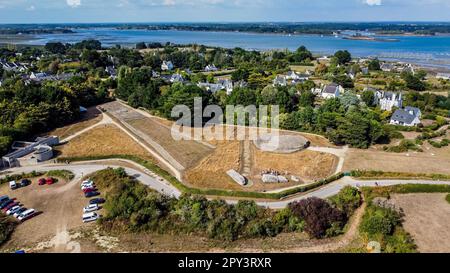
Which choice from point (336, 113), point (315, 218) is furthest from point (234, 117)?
point (315, 218)

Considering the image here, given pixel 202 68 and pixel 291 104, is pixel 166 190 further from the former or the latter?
pixel 202 68

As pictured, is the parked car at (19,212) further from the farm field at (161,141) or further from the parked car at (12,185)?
the farm field at (161,141)

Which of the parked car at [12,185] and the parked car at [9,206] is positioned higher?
the parked car at [12,185]

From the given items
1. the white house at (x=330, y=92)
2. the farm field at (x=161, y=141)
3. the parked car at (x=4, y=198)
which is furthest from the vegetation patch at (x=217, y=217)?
the white house at (x=330, y=92)

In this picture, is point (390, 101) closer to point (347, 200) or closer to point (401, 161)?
point (401, 161)

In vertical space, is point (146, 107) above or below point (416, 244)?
above

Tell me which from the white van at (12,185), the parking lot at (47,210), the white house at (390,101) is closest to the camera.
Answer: the parking lot at (47,210)

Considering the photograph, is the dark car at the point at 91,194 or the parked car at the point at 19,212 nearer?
the parked car at the point at 19,212
